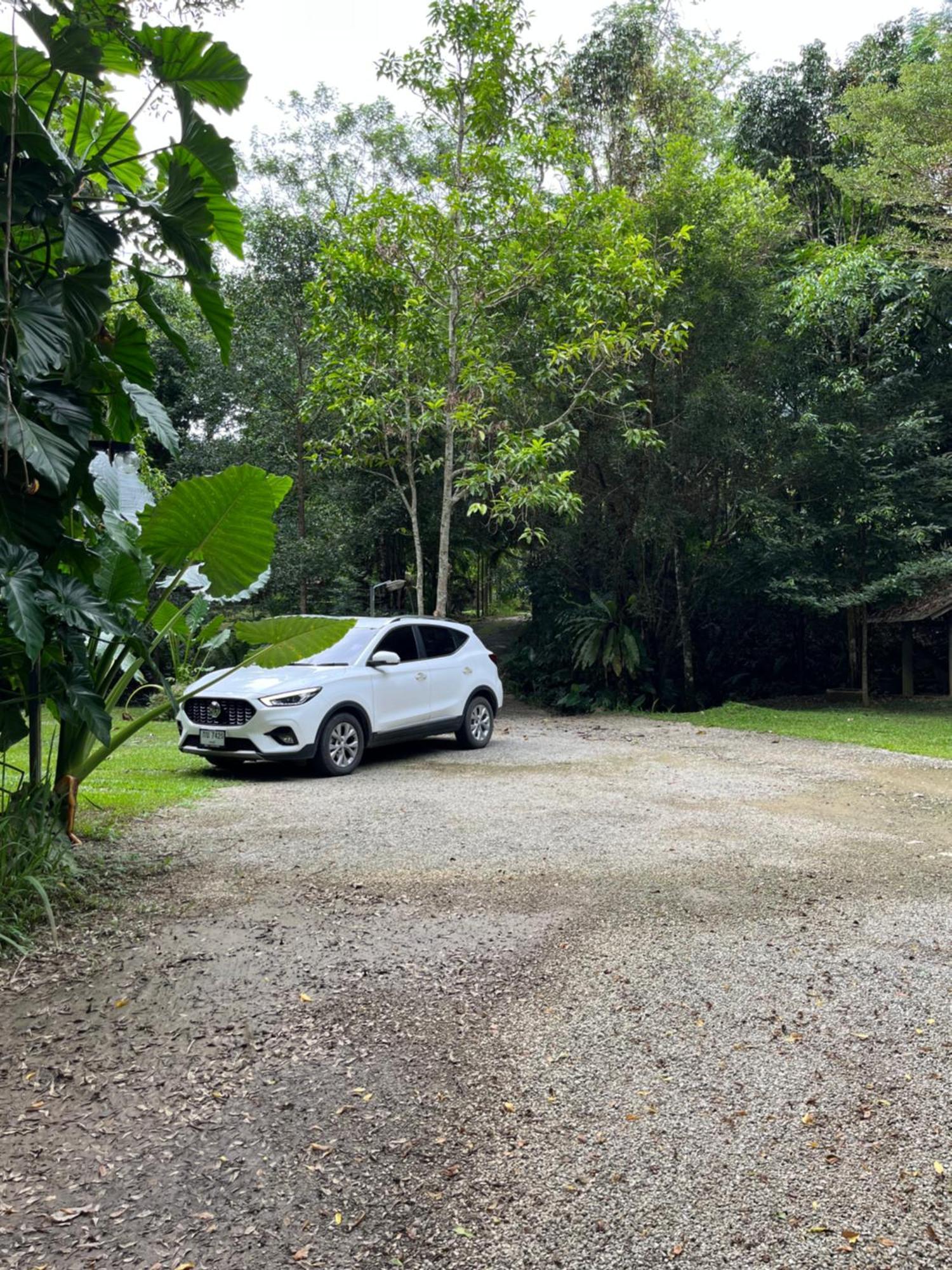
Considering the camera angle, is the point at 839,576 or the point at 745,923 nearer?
the point at 745,923

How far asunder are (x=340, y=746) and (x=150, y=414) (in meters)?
4.46

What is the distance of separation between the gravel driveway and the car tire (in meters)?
2.62

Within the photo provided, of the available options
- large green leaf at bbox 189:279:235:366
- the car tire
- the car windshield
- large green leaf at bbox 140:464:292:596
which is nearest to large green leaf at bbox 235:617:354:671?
large green leaf at bbox 140:464:292:596

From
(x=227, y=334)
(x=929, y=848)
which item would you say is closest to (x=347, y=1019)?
(x=227, y=334)

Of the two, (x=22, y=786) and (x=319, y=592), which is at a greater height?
(x=319, y=592)

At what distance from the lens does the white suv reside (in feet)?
27.0

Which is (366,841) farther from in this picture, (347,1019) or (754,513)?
(754,513)

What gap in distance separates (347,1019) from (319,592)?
54.8ft

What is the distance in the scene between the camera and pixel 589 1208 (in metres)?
2.29

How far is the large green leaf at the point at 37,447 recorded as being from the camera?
3.51m

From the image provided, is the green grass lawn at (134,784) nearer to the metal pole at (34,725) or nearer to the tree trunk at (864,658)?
the metal pole at (34,725)

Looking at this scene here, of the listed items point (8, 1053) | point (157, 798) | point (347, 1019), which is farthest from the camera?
point (157, 798)

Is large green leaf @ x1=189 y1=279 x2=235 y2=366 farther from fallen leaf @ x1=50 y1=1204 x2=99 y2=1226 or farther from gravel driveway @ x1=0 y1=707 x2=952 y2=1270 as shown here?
fallen leaf @ x1=50 y1=1204 x2=99 y2=1226

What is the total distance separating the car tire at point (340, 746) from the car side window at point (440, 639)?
139cm
